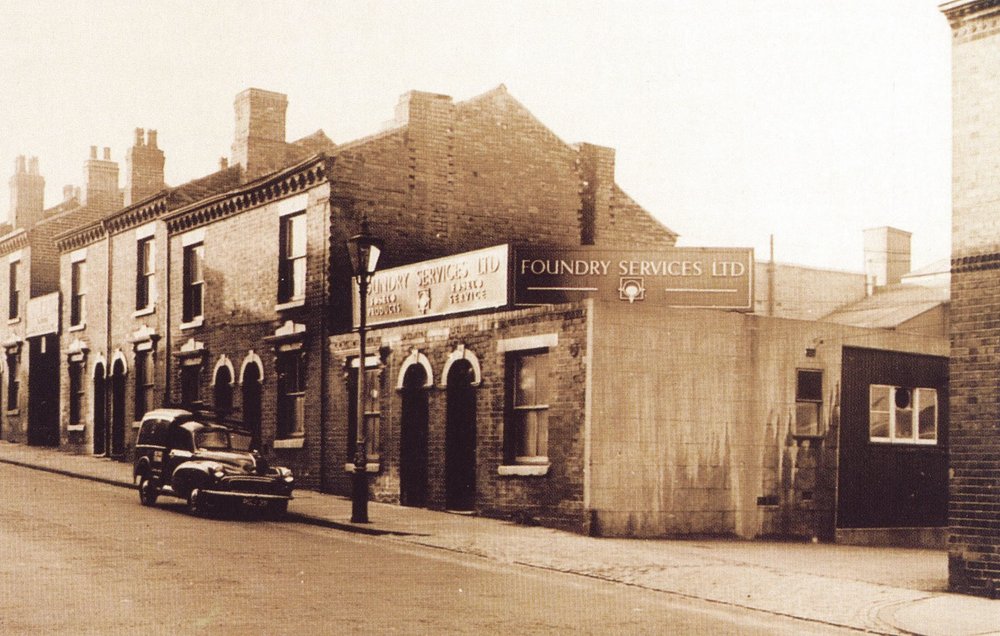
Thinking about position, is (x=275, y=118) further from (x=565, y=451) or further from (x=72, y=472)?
(x=565, y=451)

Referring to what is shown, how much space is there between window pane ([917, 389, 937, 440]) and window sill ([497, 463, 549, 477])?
8.83 m

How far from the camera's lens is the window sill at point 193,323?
31031 millimetres

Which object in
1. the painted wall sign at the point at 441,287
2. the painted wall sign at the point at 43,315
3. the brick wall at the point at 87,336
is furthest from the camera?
the painted wall sign at the point at 43,315

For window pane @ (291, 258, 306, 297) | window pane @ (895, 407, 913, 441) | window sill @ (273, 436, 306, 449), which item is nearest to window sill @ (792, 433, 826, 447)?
window pane @ (895, 407, 913, 441)

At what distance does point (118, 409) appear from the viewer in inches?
1367

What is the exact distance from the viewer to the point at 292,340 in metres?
26.9

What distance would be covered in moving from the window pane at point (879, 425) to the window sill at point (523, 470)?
718cm

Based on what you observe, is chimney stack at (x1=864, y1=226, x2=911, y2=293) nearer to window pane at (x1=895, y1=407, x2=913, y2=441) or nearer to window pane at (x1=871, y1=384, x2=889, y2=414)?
window pane at (x1=895, y1=407, x2=913, y2=441)

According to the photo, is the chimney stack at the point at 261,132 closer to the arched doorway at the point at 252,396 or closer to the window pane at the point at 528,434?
the arched doorway at the point at 252,396

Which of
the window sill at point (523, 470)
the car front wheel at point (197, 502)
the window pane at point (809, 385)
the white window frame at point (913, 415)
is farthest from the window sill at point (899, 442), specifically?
the car front wheel at point (197, 502)

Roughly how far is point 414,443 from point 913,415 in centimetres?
1012

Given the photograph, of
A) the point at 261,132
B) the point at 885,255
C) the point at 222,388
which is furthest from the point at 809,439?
the point at 885,255

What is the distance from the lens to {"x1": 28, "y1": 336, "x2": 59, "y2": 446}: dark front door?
40281mm

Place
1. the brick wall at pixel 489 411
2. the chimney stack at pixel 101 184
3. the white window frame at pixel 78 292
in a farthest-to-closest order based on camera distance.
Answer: the chimney stack at pixel 101 184 → the white window frame at pixel 78 292 → the brick wall at pixel 489 411
